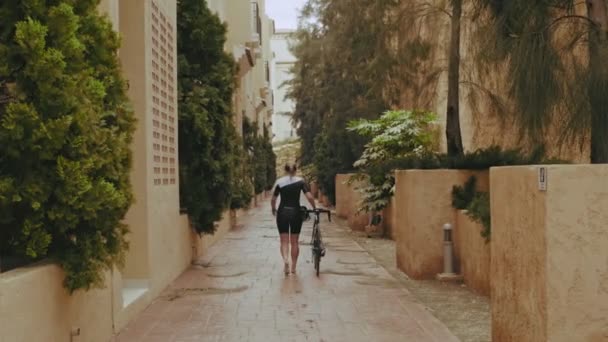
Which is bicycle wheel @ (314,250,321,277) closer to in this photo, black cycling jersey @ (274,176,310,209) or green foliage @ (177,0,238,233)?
black cycling jersey @ (274,176,310,209)

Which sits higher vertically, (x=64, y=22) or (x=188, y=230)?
(x=64, y=22)

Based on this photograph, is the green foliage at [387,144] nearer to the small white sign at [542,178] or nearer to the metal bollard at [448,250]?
the metal bollard at [448,250]

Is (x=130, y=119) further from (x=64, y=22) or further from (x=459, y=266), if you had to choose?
(x=459, y=266)

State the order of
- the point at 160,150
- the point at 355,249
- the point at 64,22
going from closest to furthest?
the point at 64,22, the point at 160,150, the point at 355,249

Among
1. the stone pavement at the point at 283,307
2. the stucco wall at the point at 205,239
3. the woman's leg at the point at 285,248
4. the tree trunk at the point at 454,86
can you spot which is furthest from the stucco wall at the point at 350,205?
the woman's leg at the point at 285,248

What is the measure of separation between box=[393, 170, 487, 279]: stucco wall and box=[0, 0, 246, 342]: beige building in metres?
3.64

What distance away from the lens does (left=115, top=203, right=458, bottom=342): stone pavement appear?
811 centimetres

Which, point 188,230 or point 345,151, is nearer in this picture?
point 188,230

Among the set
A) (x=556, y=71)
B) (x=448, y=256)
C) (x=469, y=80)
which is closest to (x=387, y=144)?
(x=469, y=80)

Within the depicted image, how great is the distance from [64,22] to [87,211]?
1347 mm

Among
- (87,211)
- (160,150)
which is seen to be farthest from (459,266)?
(87,211)

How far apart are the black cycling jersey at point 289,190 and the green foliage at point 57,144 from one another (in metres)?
6.29

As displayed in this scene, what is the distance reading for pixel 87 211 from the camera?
5.91 metres

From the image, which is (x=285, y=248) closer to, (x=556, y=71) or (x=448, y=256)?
(x=448, y=256)
